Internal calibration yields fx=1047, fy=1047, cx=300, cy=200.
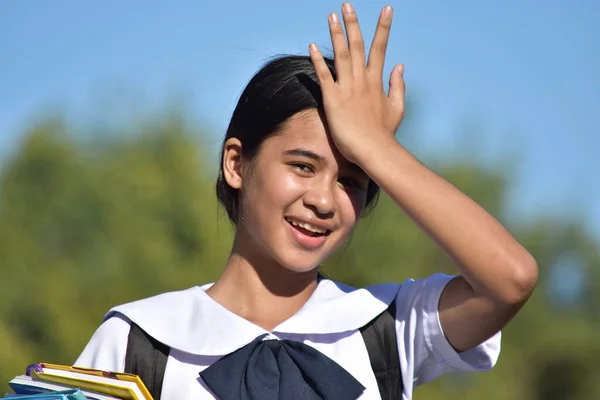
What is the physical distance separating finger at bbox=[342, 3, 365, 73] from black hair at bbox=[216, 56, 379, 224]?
0.14m

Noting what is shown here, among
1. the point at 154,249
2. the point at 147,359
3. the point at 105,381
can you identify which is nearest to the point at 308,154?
the point at 147,359

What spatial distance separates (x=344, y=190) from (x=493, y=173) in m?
14.2

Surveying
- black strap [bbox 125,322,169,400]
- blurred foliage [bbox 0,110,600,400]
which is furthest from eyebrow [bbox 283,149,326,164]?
blurred foliage [bbox 0,110,600,400]

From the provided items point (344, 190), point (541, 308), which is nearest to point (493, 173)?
point (541, 308)

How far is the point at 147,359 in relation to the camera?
241 cm

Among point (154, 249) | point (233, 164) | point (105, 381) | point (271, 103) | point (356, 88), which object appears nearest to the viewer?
point (105, 381)

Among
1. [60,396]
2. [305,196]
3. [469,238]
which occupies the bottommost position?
[60,396]

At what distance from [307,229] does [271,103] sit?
352 mm

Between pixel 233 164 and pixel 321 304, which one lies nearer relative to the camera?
pixel 321 304

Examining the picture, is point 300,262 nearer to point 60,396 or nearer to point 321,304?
point 321,304

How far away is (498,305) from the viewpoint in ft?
7.32

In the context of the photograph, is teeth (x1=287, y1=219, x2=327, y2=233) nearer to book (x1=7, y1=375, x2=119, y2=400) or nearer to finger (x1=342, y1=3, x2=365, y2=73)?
finger (x1=342, y1=3, x2=365, y2=73)

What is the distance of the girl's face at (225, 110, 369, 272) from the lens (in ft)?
8.02

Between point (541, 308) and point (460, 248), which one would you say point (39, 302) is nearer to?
point (541, 308)
